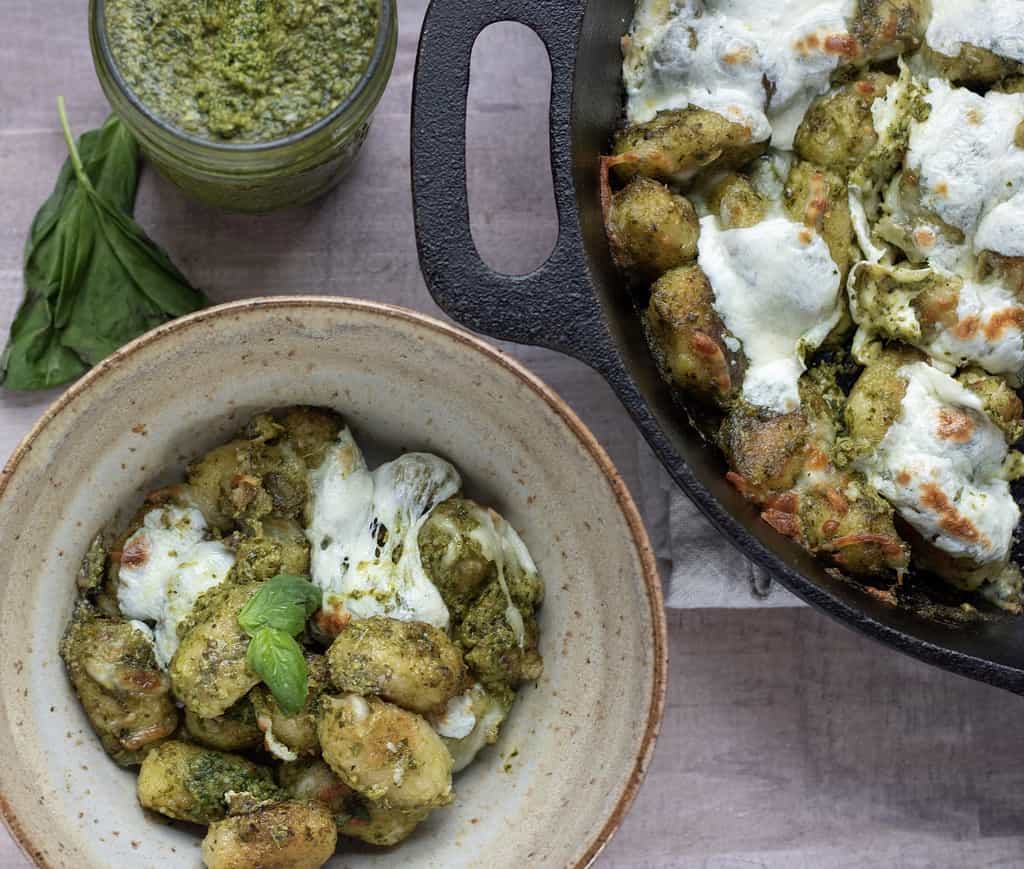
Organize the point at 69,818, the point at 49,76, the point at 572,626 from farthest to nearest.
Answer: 1. the point at 49,76
2. the point at 572,626
3. the point at 69,818

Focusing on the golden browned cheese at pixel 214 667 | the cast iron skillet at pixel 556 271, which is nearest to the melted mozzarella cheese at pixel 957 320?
the cast iron skillet at pixel 556 271

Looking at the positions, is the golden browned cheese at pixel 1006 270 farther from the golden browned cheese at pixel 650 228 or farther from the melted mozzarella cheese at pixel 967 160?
the golden browned cheese at pixel 650 228

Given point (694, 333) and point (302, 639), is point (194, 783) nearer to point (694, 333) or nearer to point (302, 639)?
point (302, 639)

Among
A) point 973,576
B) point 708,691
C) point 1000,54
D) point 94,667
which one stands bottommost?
point 708,691

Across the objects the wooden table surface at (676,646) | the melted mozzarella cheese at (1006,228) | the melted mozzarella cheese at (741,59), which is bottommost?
the wooden table surface at (676,646)

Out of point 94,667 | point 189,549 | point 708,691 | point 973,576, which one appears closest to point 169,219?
point 189,549

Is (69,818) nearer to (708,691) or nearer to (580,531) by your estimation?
(580,531)

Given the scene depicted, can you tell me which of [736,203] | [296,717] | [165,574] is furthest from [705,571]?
[165,574]

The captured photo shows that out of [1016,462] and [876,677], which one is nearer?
[1016,462]

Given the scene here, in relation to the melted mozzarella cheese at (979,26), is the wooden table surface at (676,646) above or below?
below
